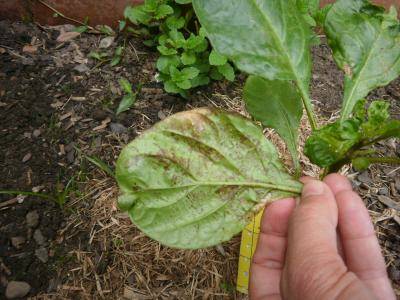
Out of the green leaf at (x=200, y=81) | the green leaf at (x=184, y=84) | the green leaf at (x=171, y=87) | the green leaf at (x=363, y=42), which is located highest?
A: the green leaf at (x=363, y=42)

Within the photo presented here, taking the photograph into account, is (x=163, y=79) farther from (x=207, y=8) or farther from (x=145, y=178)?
(x=145, y=178)

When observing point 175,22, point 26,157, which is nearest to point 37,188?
point 26,157

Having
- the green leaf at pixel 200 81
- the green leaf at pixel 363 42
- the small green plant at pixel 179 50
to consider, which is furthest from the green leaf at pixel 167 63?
the green leaf at pixel 363 42

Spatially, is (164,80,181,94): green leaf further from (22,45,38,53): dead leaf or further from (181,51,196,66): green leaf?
(22,45,38,53): dead leaf

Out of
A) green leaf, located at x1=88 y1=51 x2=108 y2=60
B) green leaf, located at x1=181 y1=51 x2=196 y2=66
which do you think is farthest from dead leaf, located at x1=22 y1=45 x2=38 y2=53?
green leaf, located at x1=181 y1=51 x2=196 y2=66

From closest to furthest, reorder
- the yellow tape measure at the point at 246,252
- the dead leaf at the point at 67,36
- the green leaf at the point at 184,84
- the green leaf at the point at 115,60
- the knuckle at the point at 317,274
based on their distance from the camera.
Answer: the knuckle at the point at 317,274 → the yellow tape measure at the point at 246,252 → the green leaf at the point at 184,84 → the green leaf at the point at 115,60 → the dead leaf at the point at 67,36

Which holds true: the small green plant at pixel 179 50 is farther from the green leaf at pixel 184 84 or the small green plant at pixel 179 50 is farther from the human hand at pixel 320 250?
the human hand at pixel 320 250

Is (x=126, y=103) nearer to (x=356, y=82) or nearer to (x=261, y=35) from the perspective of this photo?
(x=261, y=35)
